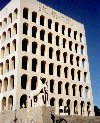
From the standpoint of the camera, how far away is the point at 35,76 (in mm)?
42250

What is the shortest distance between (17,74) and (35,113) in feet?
39.7

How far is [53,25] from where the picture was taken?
48594mm

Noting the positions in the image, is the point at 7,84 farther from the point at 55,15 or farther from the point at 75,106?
the point at 55,15

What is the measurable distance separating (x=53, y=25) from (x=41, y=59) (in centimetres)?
820

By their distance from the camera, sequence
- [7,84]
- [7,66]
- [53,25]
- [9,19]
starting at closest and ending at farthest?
[7,84], [7,66], [9,19], [53,25]

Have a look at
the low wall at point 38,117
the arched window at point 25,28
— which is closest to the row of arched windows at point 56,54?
the arched window at point 25,28

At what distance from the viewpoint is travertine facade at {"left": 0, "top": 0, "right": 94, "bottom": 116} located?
41.2 m

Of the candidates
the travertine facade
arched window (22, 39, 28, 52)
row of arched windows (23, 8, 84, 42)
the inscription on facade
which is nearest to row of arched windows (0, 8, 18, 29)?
the travertine facade

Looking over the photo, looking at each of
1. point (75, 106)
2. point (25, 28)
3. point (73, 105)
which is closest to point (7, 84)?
point (25, 28)

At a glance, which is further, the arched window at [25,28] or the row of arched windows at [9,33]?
the row of arched windows at [9,33]

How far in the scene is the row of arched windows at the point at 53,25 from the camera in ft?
150

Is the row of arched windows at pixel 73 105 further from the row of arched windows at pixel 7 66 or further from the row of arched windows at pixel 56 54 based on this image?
the row of arched windows at pixel 56 54

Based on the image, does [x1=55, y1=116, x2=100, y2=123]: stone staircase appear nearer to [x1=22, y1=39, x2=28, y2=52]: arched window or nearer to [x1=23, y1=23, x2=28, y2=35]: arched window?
[x1=22, y1=39, x2=28, y2=52]: arched window

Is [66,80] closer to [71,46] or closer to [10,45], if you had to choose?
[71,46]
